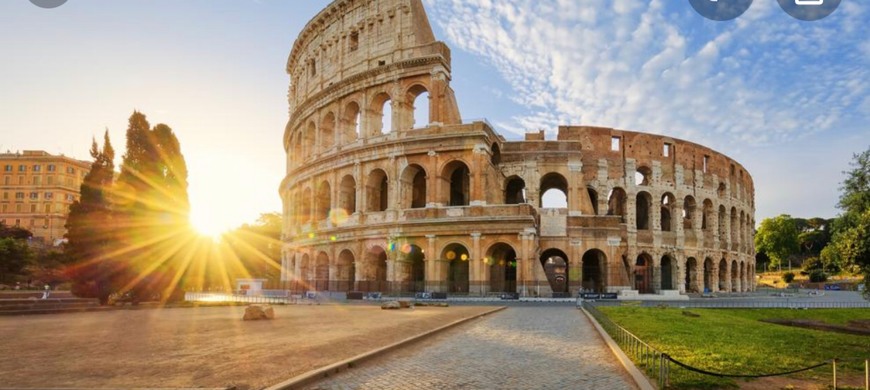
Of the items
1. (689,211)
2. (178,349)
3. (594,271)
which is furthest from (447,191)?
(178,349)

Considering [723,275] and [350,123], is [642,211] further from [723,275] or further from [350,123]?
[350,123]

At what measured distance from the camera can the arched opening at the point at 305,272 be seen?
4260 cm

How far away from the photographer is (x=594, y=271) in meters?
42.5

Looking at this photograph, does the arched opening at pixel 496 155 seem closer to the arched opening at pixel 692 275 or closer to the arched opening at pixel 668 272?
the arched opening at pixel 668 272

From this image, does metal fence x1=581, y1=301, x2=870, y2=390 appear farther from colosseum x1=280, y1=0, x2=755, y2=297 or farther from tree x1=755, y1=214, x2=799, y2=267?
tree x1=755, y1=214, x2=799, y2=267

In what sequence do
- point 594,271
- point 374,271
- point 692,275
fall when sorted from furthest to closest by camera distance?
point 692,275, point 594,271, point 374,271

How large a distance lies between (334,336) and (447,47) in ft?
94.3

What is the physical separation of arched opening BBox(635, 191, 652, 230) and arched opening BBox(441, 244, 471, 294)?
18.2 m

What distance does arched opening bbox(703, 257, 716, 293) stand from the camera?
49656mm

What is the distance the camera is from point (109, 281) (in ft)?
83.4

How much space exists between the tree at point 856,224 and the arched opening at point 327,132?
34879mm

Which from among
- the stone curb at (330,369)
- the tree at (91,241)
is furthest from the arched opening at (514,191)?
the stone curb at (330,369)

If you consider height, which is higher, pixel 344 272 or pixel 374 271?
pixel 374 271

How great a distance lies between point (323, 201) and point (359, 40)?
12.5 meters
